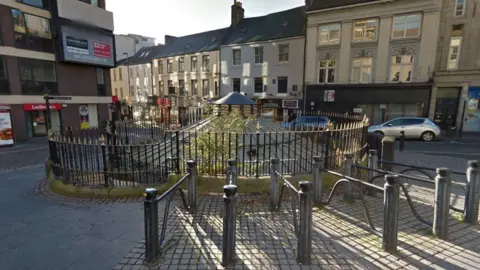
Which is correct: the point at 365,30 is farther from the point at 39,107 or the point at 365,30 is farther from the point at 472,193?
the point at 39,107

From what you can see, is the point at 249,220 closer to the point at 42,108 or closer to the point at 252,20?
the point at 42,108

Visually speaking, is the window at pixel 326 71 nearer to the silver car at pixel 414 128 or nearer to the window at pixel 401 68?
the window at pixel 401 68

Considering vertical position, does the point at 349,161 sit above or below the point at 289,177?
above

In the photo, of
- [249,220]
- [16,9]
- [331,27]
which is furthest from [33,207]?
[331,27]

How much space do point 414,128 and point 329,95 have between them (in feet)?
23.8

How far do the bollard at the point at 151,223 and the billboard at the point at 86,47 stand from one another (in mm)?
19921

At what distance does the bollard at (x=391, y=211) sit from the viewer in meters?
3.24

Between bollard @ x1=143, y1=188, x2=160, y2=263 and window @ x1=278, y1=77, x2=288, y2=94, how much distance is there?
71.3ft

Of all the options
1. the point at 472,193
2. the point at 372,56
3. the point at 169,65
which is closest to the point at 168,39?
the point at 169,65

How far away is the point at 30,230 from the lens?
406 centimetres

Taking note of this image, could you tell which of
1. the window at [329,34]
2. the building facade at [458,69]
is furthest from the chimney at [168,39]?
the building facade at [458,69]

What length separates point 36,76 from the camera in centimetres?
1705

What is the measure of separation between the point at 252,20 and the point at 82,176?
1034 inches

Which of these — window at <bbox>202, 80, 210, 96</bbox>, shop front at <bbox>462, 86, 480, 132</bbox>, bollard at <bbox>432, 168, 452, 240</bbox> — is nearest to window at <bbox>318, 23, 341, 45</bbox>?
shop front at <bbox>462, 86, 480, 132</bbox>
